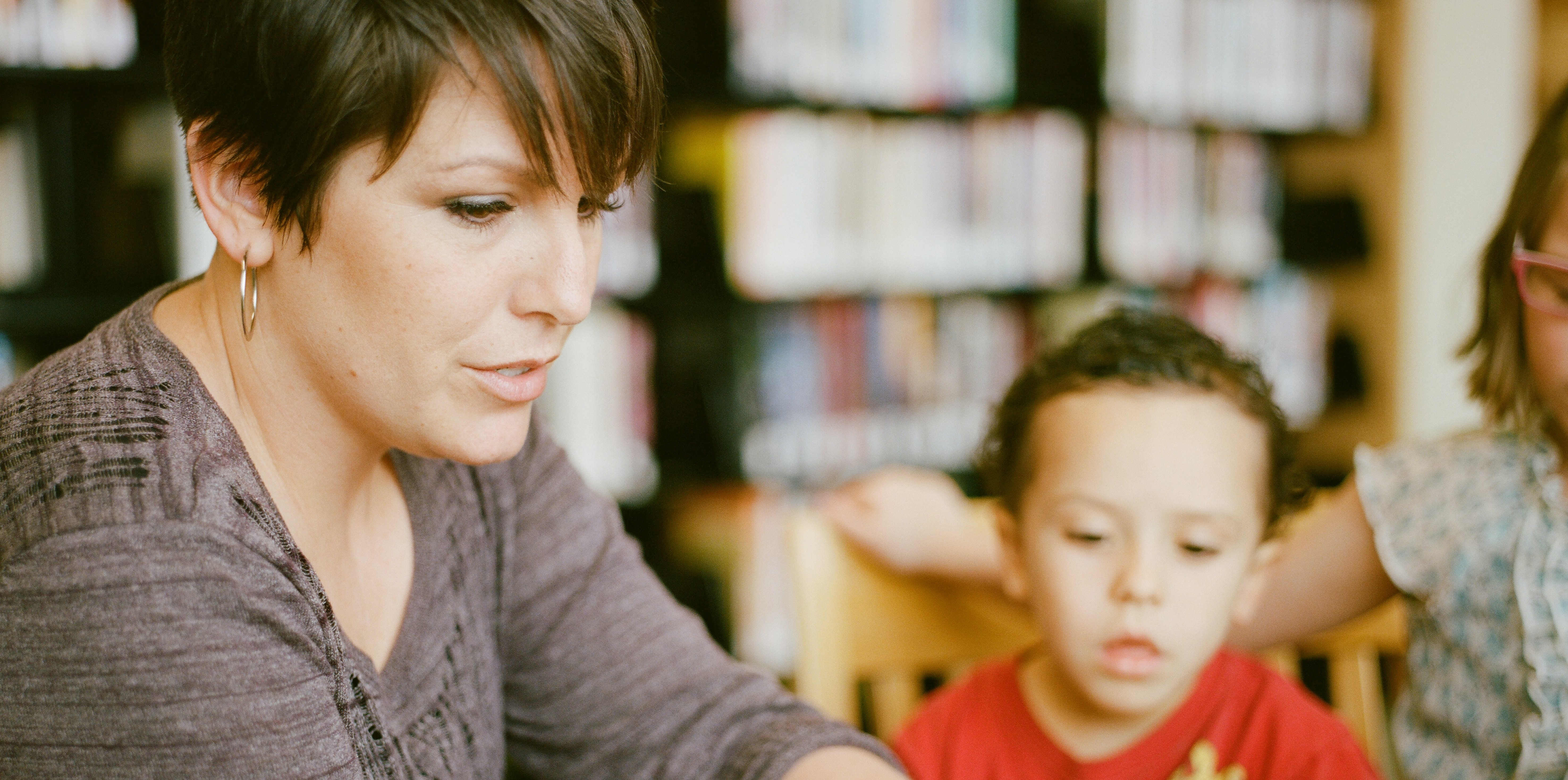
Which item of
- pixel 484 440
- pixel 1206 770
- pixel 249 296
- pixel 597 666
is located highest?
pixel 249 296

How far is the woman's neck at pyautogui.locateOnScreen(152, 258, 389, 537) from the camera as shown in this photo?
2.55ft

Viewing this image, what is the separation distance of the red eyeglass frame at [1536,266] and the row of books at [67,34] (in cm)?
191

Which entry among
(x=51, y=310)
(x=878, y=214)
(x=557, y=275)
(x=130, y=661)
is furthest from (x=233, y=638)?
(x=878, y=214)

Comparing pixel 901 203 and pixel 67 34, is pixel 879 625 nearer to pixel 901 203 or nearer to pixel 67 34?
pixel 901 203

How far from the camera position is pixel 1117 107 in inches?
104

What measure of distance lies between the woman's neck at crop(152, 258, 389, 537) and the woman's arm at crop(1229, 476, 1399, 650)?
2.80ft

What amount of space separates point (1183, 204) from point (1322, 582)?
188 cm

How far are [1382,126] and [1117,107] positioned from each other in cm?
83

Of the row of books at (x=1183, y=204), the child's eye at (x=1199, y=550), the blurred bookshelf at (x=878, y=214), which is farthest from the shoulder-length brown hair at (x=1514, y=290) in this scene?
the row of books at (x=1183, y=204)

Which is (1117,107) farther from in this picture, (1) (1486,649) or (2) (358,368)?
(2) (358,368)

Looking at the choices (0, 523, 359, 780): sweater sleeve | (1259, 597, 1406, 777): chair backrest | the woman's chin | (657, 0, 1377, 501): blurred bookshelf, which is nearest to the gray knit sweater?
(0, 523, 359, 780): sweater sleeve

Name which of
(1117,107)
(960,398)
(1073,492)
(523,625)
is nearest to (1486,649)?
(1073,492)

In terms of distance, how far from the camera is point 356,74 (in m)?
0.66

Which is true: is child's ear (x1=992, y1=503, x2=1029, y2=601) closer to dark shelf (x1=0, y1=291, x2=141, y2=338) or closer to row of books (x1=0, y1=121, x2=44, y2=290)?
dark shelf (x1=0, y1=291, x2=141, y2=338)
